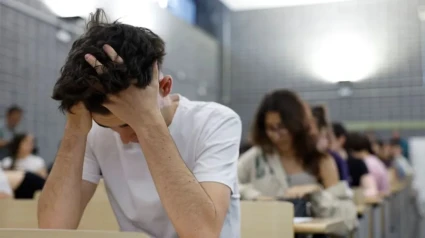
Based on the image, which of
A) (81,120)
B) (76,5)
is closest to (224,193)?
(81,120)

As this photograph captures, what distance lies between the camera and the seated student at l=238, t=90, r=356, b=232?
2.33 meters

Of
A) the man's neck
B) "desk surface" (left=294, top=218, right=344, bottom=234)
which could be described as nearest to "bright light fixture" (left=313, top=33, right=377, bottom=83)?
"desk surface" (left=294, top=218, right=344, bottom=234)

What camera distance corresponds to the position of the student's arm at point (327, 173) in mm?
2344

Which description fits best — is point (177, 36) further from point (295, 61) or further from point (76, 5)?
point (76, 5)

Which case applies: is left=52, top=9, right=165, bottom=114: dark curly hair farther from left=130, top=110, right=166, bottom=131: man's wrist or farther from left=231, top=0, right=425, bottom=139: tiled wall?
left=231, top=0, right=425, bottom=139: tiled wall

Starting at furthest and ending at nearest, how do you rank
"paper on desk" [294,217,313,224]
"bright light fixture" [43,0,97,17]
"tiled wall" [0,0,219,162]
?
"bright light fixture" [43,0,97,17] → "tiled wall" [0,0,219,162] → "paper on desk" [294,217,313,224]

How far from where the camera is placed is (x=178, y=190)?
3.25ft

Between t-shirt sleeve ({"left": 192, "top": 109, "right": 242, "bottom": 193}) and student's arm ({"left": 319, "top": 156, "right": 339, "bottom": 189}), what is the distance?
125 centimetres

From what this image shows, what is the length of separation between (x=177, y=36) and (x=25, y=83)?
2210 mm

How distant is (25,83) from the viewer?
410cm

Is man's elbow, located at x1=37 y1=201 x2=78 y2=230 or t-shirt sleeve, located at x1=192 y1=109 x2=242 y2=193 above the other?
t-shirt sleeve, located at x1=192 y1=109 x2=242 y2=193

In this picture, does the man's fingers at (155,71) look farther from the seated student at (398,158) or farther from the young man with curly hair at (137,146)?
the seated student at (398,158)

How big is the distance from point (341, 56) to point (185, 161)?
13.4ft

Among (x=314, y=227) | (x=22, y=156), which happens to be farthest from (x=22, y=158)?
(x=314, y=227)
